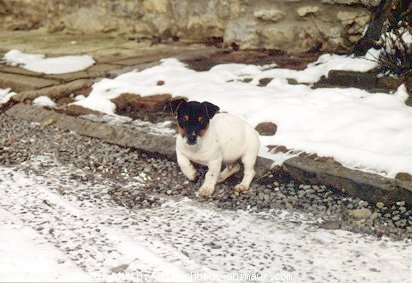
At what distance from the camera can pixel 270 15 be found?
5.97 metres

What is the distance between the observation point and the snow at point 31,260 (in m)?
2.28

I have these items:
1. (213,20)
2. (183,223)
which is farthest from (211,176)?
(213,20)

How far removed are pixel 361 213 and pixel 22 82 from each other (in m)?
3.77

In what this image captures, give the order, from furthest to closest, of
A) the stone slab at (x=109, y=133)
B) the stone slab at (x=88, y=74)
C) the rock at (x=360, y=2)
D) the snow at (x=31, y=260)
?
1. the stone slab at (x=88, y=74)
2. the rock at (x=360, y=2)
3. the stone slab at (x=109, y=133)
4. the snow at (x=31, y=260)

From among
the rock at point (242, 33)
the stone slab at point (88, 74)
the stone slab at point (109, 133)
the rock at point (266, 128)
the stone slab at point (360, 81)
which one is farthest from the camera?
the rock at point (242, 33)

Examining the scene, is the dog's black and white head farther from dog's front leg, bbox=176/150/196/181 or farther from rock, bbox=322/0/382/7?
rock, bbox=322/0/382/7

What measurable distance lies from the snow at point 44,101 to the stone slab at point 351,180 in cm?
253

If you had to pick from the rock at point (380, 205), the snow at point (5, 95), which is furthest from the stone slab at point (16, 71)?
the rock at point (380, 205)

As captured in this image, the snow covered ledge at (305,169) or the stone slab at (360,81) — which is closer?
the snow covered ledge at (305,169)

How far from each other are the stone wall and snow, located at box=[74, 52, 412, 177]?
48 cm

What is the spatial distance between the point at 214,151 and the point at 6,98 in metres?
2.82

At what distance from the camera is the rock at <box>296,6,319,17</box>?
5.69m

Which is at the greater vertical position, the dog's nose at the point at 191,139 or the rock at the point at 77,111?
the dog's nose at the point at 191,139

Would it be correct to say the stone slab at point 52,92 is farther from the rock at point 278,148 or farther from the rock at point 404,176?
the rock at point 404,176
